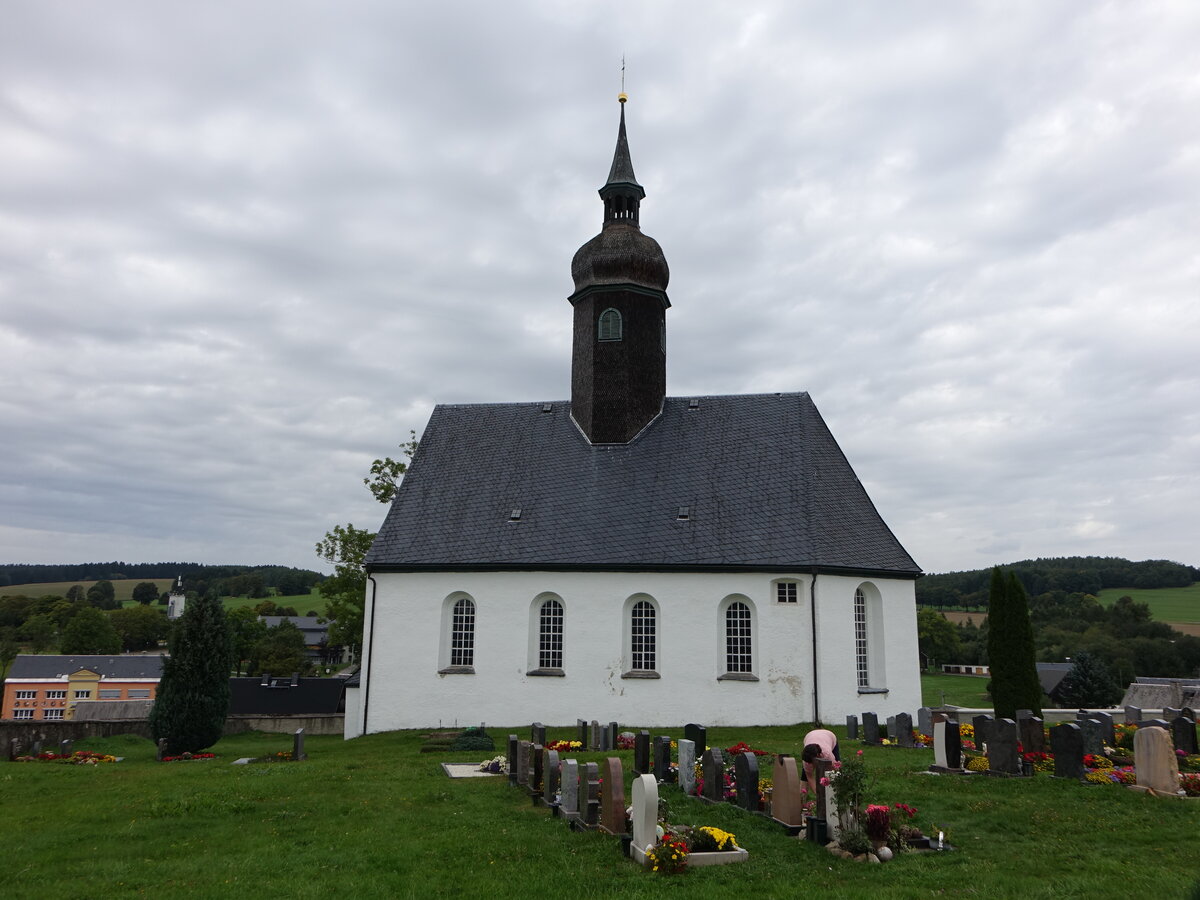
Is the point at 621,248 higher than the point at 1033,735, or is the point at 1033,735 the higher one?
the point at 621,248

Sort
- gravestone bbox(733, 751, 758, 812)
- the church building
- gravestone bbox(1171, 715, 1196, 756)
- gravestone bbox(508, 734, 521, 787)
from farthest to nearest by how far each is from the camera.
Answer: the church building
gravestone bbox(1171, 715, 1196, 756)
gravestone bbox(508, 734, 521, 787)
gravestone bbox(733, 751, 758, 812)

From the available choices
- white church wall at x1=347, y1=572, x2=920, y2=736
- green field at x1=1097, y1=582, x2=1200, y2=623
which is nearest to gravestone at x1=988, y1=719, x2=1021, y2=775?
white church wall at x1=347, y1=572, x2=920, y2=736

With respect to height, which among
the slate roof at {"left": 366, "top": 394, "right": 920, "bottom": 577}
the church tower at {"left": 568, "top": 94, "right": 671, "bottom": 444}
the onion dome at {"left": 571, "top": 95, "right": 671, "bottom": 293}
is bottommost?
the slate roof at {"left": 366, "top": 394, "right": 920, "bottom": 577}

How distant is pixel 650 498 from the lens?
26.4 meters

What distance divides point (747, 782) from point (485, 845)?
158 inches

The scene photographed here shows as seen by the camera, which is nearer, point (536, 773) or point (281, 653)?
point (536, 773)

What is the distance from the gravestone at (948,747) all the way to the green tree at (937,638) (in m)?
70.2

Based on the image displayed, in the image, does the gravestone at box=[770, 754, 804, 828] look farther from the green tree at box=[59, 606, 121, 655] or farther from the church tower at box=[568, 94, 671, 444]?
the green tree at box=[59, 606, 121, 655]

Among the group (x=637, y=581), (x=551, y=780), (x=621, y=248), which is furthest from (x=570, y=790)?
(x=621, y=248)

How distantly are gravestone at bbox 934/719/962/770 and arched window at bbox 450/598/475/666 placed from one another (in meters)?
14.5

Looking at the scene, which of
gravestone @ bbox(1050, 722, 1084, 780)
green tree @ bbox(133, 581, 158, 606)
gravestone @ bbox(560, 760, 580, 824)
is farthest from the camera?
green tree @ bbox(133, 581, 158, 606)

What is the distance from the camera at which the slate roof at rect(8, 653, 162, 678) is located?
7356cm

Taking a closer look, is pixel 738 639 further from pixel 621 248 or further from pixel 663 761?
pixel 621 248

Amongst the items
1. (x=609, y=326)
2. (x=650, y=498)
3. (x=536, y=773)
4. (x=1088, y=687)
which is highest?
(x=609, y=326)
